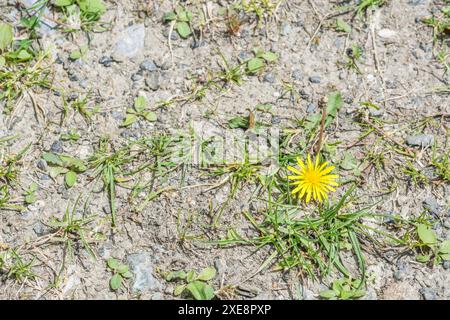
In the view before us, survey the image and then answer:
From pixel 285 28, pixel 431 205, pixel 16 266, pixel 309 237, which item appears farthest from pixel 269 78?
pixel 16 266

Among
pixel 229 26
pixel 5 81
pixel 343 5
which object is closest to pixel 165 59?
pixel 229 26

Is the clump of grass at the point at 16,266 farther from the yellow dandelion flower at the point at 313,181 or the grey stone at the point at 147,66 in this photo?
the yellow dandelion flower at the point at 313,181

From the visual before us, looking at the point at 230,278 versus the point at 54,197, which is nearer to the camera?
the point at 230,278

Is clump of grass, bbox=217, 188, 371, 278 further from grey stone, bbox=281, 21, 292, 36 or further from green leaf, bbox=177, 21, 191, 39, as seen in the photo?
green leaf, bbox=177, 21, 191, 39

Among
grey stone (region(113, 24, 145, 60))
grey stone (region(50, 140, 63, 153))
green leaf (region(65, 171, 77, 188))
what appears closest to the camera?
green leaf (region(65, 171, 77, 188))

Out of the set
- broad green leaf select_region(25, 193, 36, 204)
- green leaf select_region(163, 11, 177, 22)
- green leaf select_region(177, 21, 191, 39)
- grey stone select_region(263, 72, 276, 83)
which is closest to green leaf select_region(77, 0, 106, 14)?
green leaf select_region(163, 11, 177, 22)

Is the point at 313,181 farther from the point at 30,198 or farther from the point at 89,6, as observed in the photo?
the point at 89,6

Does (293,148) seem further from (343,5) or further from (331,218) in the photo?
(343,5)
